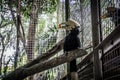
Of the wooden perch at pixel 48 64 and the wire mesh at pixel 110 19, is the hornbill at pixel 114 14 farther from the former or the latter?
the wooden perch at pixel 48 64

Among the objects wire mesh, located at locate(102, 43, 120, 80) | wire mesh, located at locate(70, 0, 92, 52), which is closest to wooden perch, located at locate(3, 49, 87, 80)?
wire mesh, located at locate(102, 43, 120, 80)

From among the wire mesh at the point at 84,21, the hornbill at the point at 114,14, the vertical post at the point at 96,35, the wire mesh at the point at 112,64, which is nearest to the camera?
the wire mesh at the point at 112,64

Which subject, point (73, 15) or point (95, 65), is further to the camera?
point (73, 15)

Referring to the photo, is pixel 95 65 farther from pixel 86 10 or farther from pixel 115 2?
pixel 86 10

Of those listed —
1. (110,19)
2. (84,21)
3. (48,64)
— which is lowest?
(48,64)

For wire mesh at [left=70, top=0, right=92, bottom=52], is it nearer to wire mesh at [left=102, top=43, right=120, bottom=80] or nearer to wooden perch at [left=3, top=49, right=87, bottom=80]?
wire mesh at [left=102, top=43, right=120, bottom=80]

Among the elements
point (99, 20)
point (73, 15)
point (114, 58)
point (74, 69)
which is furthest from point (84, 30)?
point (114, 58)

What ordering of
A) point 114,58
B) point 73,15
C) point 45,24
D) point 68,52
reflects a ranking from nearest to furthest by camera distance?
1. point 114,58
2. point 68,52
3. point 73,15
4. point 45,24

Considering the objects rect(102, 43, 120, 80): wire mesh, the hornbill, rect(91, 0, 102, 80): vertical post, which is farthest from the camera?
rect(91, 0, 102, 80): vertical post

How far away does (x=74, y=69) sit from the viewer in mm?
2943

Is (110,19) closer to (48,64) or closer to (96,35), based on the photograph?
(96,35)

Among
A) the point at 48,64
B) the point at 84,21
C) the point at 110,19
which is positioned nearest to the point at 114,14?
the point at 110,19

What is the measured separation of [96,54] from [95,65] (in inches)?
4.7

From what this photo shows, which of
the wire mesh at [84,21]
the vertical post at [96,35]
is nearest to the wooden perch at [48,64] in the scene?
the vertical post at [96,35]
